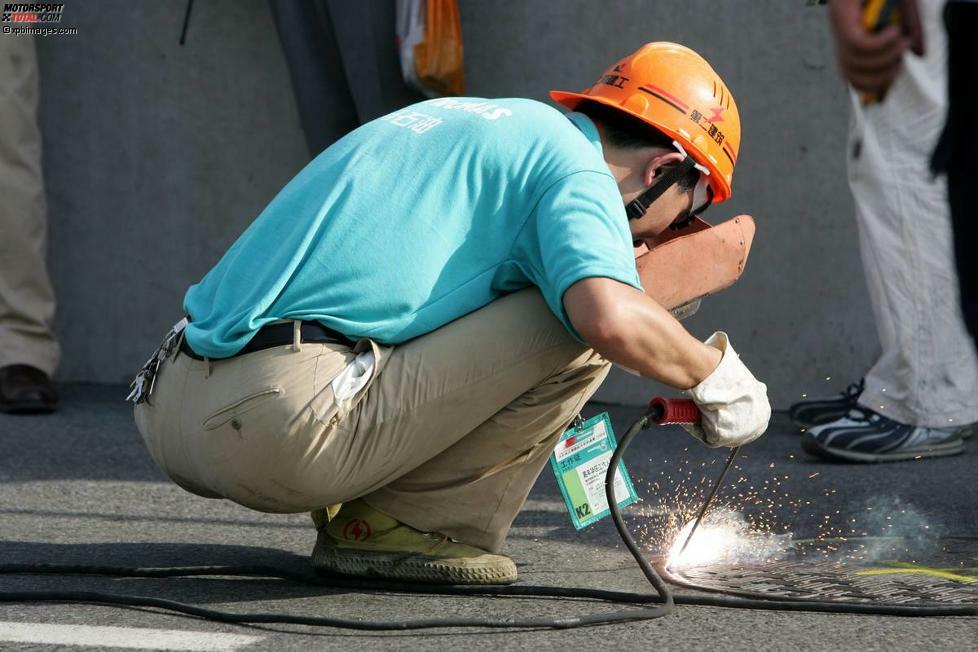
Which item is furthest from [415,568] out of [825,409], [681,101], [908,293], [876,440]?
[825,409]

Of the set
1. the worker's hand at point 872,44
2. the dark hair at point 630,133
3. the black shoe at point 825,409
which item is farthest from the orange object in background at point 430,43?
the worker's hand at point 872,44

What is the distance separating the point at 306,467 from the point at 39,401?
2.35m

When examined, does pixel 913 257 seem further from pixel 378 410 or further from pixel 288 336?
pixel 288 336

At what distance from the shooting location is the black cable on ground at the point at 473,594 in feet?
8.21

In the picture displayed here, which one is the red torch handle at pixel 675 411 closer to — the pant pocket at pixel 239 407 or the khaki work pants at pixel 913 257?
the pant pocket at pixel 239 407

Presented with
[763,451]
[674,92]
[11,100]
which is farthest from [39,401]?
[674,92]

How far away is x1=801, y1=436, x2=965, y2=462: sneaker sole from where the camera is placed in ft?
13.2

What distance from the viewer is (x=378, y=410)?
8.73 feet

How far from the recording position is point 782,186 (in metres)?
4.87

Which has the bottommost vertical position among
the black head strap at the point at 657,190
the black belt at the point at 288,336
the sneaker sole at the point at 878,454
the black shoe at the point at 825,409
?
the black shoe at the point at 825,409

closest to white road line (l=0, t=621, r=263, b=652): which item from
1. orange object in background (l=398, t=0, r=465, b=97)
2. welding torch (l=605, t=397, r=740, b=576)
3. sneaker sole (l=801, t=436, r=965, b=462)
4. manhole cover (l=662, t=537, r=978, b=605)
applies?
welding torch (l=605, t=397, r=740, b=576)

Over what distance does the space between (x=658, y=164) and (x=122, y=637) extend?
1.36m

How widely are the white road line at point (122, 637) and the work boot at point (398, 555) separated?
429 mm

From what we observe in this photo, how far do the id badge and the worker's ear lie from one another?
19.6 inches
